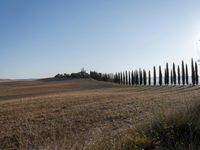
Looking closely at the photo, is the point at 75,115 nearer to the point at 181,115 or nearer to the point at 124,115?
the point at 124,115

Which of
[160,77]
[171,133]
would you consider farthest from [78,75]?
[171,133]

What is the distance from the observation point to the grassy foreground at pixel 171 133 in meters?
7.41

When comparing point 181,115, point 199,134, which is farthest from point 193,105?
point 199,134

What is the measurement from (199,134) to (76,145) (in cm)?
283

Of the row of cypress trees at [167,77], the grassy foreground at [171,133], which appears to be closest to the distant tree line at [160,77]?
the row of cypress trees at [167,77]

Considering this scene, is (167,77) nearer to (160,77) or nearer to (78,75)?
(160,77)

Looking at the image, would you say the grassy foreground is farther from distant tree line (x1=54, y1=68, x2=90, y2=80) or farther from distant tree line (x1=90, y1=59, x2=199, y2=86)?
distant tree line (x1=54, y1=68, x2=90, y2=80)

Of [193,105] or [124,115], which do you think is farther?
[124,115]

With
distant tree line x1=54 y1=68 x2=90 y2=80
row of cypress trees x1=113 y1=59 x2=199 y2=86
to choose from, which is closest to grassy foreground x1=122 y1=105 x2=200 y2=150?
row of cypress trees x1=113 y1=59 x2=199 y2=86

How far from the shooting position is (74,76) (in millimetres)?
119750

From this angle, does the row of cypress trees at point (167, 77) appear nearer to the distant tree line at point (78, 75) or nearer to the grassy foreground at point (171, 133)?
the distant tree line at point (78, 75)

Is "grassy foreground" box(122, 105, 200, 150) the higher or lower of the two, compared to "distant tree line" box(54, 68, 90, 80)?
lower

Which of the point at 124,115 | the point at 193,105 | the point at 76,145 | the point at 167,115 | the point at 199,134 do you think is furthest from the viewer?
the point at 124,115

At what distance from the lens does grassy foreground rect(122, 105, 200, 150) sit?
741 centimetres
